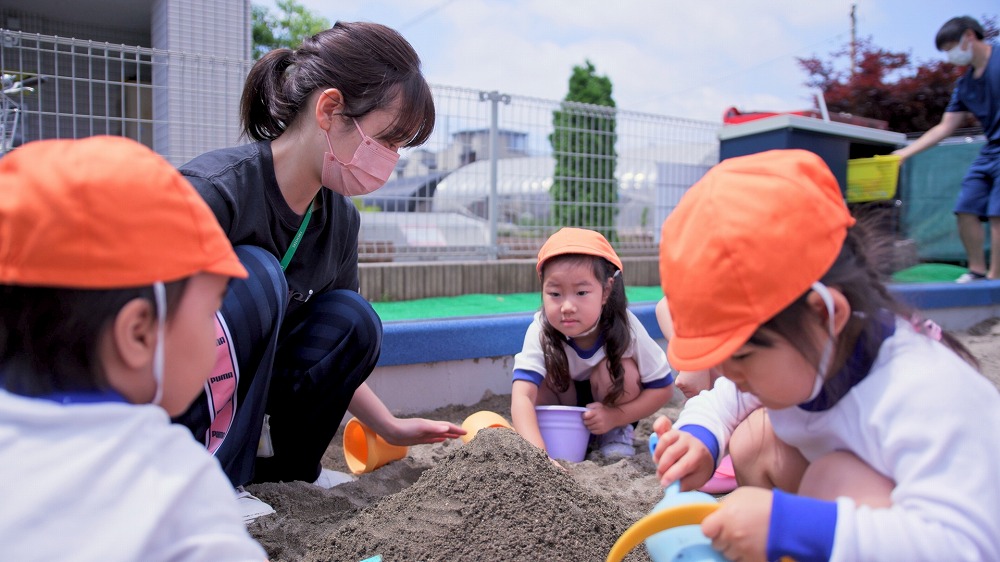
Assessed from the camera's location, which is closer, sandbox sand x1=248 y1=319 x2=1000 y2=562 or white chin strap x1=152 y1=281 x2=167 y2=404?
white chin strap x1=152 y1=281 x2=167 y2=404

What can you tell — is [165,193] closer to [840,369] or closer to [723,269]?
[723,269]

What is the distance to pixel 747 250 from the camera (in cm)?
94

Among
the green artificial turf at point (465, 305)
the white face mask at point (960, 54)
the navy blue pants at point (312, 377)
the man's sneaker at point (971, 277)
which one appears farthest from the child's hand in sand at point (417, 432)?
the white face mask at point (960, 54)

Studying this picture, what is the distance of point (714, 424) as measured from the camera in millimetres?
1339

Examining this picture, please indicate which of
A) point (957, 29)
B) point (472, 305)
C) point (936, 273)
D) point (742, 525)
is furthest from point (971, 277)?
point (742, 525)

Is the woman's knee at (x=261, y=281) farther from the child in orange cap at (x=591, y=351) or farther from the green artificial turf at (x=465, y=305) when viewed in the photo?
the green artificial turf at (x=465, y=305)

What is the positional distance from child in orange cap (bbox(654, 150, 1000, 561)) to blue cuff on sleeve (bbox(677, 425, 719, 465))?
0.21m

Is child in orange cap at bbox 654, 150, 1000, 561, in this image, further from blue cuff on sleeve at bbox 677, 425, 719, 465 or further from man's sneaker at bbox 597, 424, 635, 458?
man's sneaker at bbox 597, 424, 635, 458

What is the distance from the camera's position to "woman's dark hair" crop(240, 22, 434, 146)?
1.76 m

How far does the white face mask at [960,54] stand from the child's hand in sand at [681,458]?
15.4 ft

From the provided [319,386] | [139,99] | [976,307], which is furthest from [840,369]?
[976,307]

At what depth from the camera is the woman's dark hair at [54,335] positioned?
0.84m

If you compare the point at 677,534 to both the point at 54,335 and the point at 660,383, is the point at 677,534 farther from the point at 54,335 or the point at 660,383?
the point at 660,383

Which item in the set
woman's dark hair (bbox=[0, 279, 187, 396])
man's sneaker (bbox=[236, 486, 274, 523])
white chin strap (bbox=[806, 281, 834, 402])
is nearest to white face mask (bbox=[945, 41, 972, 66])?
white chin strap (bbox=[806, 281, 834, 402])
